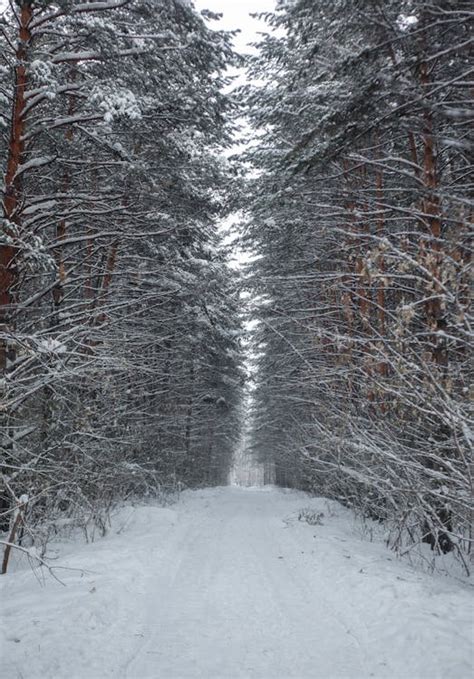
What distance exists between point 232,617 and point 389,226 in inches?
346

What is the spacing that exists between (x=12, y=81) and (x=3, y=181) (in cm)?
169

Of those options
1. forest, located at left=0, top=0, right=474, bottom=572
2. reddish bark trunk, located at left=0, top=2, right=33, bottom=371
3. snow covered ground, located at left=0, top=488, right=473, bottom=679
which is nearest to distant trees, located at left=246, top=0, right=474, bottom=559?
forest, located at left=0, top=0, right=474, bottom=572

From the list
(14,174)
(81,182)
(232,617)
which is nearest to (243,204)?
(81,182)

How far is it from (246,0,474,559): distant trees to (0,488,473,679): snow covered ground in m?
1.18

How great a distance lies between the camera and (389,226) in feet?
33.7

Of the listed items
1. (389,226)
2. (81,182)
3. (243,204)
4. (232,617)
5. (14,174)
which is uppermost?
(243,204)

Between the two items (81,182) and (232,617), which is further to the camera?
(81,182)

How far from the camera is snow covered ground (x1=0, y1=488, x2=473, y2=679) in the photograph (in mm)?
3621

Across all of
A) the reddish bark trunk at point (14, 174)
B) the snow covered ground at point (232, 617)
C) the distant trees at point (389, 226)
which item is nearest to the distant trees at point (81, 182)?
the reddish bark trunk at point (14, 174)

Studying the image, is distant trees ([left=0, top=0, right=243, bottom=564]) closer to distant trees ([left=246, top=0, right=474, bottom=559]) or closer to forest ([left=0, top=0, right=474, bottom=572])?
forest ([left=0, top=0, right=474, bottom=572])

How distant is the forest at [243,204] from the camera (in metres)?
5.27

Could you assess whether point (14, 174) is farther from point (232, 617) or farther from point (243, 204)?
point (232, 617)

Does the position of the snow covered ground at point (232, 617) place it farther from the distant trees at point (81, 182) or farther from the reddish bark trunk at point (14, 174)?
the reddish bark trunk at point (14, 174)

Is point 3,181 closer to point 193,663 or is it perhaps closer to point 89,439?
point 89,439
